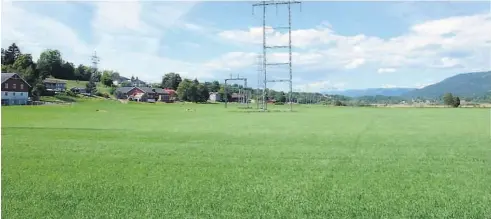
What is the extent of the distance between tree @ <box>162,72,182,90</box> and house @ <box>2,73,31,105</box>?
3438 inches

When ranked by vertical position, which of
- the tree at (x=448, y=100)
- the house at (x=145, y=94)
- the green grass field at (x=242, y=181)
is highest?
the house at (x=145, y=94)

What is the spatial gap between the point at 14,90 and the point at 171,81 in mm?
91472

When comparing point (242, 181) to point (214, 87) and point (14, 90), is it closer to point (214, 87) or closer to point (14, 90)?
point (14, 90)

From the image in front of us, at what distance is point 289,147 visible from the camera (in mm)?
16156

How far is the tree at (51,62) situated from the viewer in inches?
5094

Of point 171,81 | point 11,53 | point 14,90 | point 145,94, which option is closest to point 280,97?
point 145,94

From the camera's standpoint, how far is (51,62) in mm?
133125

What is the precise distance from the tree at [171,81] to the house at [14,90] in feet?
287

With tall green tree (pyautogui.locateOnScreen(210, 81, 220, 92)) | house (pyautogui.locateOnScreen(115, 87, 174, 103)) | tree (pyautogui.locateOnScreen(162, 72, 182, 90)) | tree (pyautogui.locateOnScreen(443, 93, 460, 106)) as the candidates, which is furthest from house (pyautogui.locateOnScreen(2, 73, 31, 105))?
tall green tree (pyautogui.locateOnScreen(210, 81, 220, 92))

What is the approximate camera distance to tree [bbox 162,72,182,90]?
16712 cm

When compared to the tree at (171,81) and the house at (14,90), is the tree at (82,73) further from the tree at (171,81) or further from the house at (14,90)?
the house at (14,90)

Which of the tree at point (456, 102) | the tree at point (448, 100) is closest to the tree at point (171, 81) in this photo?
the tree at point (448, 100)

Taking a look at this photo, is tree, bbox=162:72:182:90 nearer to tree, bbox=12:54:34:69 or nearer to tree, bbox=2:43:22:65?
tree, bbox=2:43:22:65

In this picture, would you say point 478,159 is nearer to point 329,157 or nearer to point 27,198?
point 329,157
